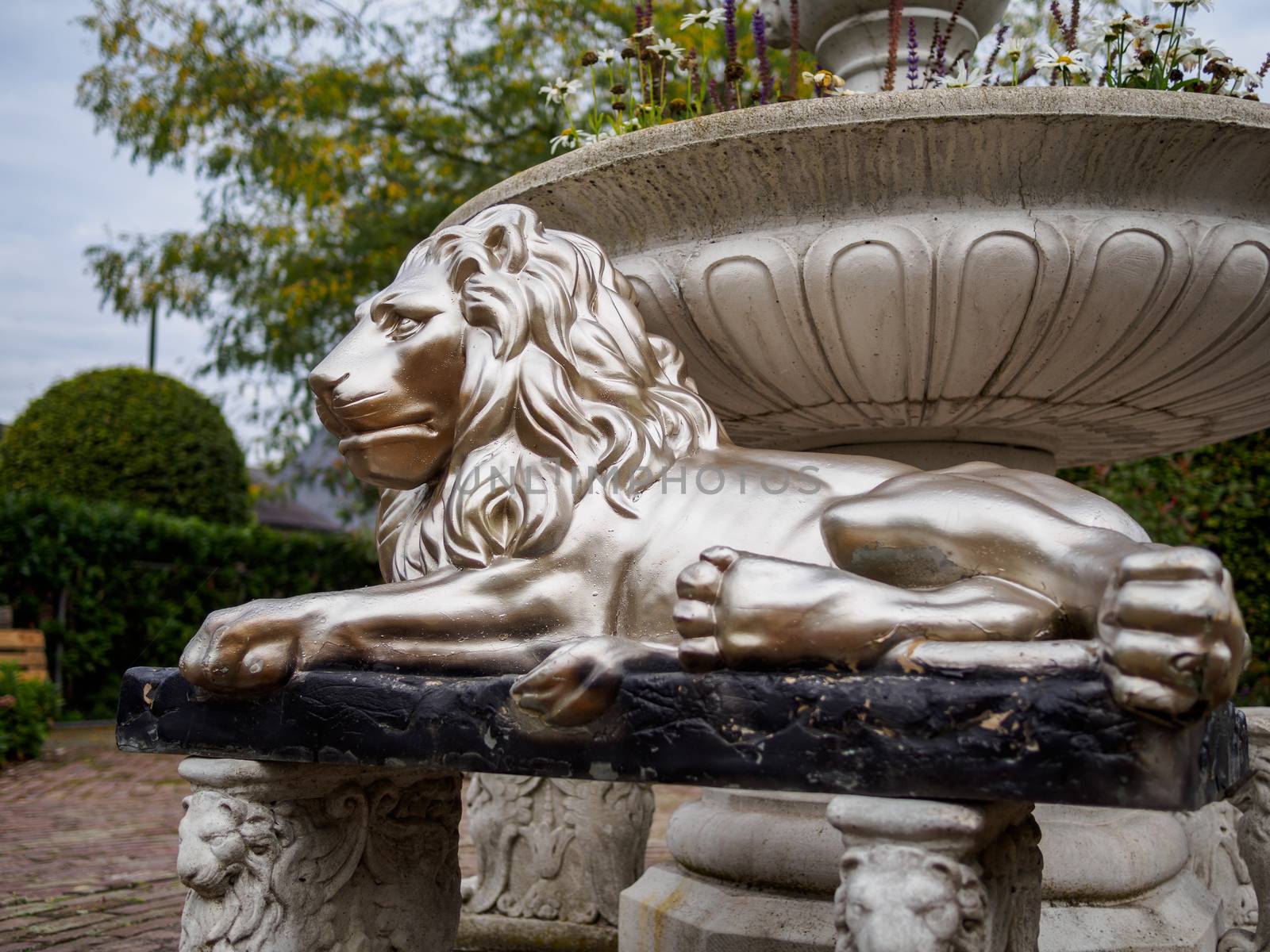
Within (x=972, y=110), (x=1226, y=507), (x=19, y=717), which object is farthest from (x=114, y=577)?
(x=972, y=110)

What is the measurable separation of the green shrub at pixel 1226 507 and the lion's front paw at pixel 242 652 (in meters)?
6.23

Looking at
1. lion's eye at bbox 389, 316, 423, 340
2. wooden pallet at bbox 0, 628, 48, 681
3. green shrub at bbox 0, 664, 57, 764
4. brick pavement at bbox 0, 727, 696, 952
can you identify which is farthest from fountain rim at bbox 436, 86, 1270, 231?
wooden pallet at bbox 0, 628, 48, 681

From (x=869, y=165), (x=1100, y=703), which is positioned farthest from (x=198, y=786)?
(x=869, y=165)

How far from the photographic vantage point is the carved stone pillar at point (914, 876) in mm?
1128

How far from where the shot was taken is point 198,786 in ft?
5.47

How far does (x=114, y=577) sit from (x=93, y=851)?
6.26m

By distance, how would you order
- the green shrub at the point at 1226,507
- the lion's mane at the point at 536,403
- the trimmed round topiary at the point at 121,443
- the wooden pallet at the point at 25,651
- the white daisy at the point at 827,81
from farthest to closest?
the trimmed round topiary at the point at 121,443, the wooden pallet at the point at 25,651, the green shrub at the point at 1226,507, the white daisy at the point at 827,81, the lion's mane at the point at 536,403

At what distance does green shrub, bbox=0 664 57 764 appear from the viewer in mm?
7465

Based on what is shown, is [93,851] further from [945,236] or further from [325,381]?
[945,236]

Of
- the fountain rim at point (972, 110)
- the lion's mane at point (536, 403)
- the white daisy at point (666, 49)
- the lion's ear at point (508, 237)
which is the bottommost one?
the lion's mane at point (536, 403)

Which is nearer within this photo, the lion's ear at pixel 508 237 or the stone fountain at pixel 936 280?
the lion's ear at pixel 508 237

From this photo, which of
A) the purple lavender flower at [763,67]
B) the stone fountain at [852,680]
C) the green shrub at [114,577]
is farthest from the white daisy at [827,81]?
the green shrub at [114,577]

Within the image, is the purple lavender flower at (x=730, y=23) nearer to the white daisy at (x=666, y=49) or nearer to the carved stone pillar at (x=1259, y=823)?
the white daisy at (x=666, y=49)

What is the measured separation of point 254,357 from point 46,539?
268 cm
